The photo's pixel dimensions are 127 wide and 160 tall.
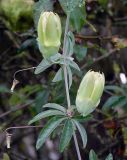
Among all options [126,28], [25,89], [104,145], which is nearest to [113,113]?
[104,145]

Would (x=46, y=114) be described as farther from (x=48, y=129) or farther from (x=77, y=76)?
(x=77, y=76)

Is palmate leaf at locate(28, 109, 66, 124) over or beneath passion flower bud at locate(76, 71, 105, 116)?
beneath

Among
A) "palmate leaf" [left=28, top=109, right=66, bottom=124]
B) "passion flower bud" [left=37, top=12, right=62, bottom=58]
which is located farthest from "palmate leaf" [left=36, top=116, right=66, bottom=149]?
"passion flower bud" [left=37, top=12, right=62, bottom=58]

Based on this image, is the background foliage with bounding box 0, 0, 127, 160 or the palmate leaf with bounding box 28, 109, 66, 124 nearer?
the palmate leaf with bounding box 28, 109, 66, 124

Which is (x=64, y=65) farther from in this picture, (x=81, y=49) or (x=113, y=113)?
(x=113, y=113)

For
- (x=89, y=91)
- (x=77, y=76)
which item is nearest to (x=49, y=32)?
(x=89, y=91)

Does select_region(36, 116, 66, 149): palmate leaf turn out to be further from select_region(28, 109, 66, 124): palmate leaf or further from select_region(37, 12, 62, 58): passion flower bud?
select_region(37, 12, 62, 58): passion flower bud
